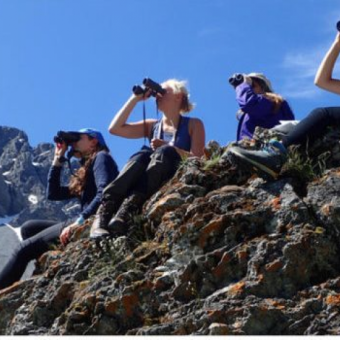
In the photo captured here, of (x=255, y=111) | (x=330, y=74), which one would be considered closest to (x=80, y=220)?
(x=255, y=111)

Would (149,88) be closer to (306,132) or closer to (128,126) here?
(128,126)

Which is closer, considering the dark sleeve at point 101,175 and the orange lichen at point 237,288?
the orange lichen at point 237,288

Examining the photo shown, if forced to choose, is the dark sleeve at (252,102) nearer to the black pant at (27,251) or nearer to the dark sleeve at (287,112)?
the dark sleeve at (287,112)

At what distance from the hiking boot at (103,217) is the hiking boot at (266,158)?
1455mm

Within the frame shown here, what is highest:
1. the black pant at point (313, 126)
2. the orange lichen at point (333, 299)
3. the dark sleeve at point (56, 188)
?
the dark sleeve at point (56, 188)

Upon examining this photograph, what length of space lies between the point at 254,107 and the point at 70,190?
7.89 ft

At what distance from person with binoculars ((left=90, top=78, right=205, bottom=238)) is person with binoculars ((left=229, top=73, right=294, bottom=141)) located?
536 mm

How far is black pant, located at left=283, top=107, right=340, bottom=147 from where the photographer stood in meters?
8.68

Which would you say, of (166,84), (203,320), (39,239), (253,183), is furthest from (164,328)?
(166,84)

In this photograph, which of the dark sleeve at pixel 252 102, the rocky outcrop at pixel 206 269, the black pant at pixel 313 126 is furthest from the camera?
the dark sleeve at pixel 252 102

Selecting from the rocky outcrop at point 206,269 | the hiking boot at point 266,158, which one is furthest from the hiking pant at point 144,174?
the hiking boot at point 266,158

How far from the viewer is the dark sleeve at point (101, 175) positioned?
9.59 metres

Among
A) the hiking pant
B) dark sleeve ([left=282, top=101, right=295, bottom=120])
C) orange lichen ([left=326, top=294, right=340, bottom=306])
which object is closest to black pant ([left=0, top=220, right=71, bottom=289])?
the hiking pant

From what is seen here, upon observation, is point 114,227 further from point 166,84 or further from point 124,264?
point 166,84
